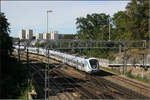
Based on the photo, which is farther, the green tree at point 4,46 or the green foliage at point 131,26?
the green foliage at point 131,26

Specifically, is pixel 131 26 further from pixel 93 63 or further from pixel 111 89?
pixel 111 89

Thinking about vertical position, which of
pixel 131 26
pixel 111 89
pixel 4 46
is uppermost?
pixel 131 26

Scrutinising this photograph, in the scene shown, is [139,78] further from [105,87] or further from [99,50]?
[99,50]

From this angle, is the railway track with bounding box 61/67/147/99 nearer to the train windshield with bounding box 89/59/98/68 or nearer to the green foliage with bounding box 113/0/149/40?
the train windshield with bounding box 89/59/98/68

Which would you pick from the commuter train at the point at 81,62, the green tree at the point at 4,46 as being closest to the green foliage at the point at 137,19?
the commuter train at the point at 81,62

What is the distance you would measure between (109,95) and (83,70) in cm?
1444

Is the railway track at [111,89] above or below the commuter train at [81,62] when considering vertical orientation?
below

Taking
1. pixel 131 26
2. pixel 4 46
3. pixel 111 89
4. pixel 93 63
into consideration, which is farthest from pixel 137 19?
pixel 4 46

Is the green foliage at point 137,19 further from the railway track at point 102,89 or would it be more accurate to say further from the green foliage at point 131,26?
the railway track at point 102,89

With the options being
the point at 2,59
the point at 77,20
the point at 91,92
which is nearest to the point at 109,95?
the point at 91,92

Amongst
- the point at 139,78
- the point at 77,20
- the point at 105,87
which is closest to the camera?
the point at 105,87

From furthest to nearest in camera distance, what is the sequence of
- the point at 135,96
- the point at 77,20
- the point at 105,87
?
the point at 77,20 → the point at 105,87 → the point at 135,96

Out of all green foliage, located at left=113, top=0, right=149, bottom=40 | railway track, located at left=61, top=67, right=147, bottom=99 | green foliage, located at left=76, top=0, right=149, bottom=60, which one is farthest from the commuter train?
green foliage, located at left=113, top=0, right=149, bottom=40

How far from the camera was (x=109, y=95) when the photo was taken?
28.9 meters
